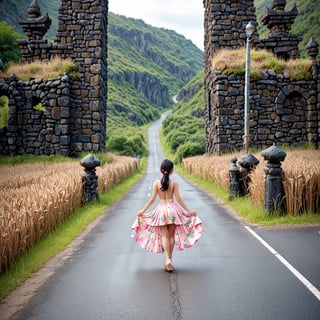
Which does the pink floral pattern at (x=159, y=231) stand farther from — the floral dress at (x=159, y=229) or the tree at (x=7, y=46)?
the tree at (x=7, y=46)

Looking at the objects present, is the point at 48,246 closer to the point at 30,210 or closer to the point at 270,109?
the point at 30,210

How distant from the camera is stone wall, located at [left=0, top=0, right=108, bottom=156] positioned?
860 inches

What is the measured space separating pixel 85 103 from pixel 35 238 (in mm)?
15950

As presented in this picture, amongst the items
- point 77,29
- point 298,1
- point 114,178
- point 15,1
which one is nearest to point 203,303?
point 114,178

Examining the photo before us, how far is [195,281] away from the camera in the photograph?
541 cm

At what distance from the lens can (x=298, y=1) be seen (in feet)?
372

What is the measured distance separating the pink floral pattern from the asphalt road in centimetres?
38

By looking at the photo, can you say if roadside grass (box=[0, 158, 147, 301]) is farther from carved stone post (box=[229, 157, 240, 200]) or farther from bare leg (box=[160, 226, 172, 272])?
carved stone post (box=[229, 157, 240, 200])

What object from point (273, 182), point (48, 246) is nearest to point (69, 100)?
point (273, 182)

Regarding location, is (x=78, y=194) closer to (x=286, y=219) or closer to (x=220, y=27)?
(x=286, y=219)

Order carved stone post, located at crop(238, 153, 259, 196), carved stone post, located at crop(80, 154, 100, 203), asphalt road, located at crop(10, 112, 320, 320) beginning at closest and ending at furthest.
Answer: asphalt road, located at crop(10, 112, 320, 320) < carved stone post, located at crop(80, 154, 100, 203) < carved stone post, located at crop(238, 153, 259, 196)

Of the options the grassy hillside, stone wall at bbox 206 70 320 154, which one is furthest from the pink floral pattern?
the grassy hillside

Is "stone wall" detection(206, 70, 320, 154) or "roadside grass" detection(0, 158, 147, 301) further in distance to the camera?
"stone wall" detection(206, 70, 320, 154)

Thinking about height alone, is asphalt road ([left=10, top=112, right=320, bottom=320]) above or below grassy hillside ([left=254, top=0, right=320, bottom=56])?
below
